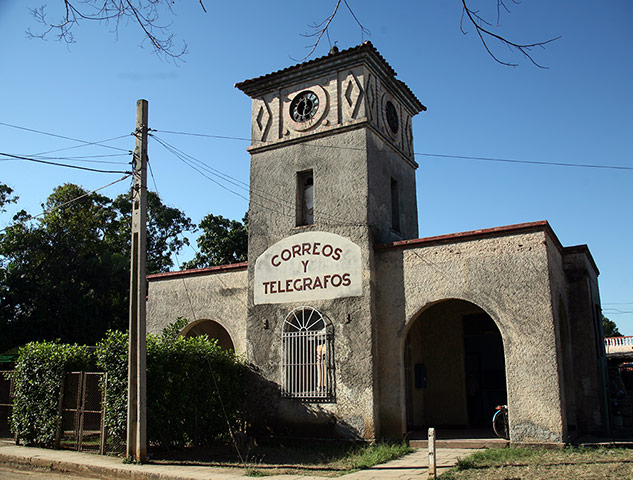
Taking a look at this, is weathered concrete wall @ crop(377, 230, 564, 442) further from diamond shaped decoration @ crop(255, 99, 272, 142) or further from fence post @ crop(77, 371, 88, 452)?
fence post @ crop(77, 371, 88, 452)

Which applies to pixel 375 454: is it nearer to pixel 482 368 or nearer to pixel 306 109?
pixel 482 368

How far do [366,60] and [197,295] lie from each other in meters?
7.58

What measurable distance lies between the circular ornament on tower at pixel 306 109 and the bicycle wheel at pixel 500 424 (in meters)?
7.90

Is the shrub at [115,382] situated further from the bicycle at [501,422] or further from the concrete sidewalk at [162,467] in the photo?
the bicycle at [501,422]

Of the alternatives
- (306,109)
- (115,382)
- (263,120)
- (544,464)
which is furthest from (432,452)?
(263,120)

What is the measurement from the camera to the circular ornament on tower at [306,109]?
14078 mm

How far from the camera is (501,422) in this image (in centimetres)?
1139

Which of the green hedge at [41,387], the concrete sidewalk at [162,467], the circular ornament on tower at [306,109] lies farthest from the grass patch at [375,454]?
the circular ornament on tower at [306,109]

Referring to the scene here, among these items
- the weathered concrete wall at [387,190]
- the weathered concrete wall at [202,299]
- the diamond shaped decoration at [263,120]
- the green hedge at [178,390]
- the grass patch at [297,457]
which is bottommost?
the grass patch at [297,457]

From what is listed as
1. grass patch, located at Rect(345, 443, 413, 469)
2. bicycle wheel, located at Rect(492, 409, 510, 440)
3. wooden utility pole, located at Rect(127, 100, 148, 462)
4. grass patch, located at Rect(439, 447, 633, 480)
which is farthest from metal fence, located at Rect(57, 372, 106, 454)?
bicycle wheel, located at Rect(492, 409, 510, 440)

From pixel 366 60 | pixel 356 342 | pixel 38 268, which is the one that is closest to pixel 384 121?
pixel 366 60

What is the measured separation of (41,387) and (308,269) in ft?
21.6

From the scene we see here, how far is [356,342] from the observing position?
1233 cm

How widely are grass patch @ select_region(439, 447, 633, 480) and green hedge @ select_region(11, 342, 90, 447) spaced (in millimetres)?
8464
